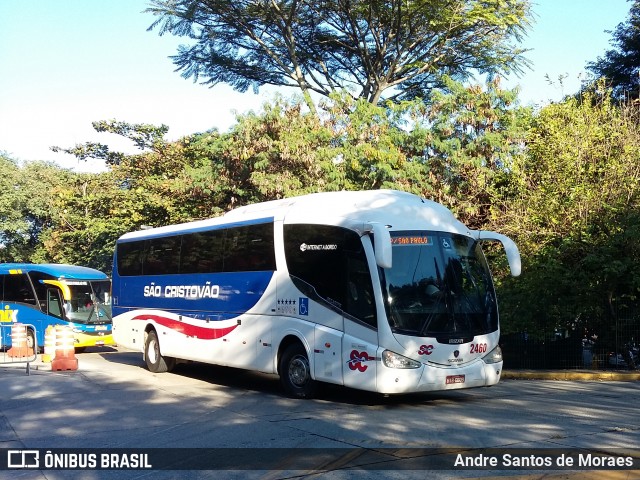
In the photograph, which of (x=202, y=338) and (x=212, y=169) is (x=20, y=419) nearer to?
(x=202, y=338)

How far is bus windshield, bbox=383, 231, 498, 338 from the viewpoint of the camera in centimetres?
1092

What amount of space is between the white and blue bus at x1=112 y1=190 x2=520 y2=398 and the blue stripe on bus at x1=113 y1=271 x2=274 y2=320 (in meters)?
0.04

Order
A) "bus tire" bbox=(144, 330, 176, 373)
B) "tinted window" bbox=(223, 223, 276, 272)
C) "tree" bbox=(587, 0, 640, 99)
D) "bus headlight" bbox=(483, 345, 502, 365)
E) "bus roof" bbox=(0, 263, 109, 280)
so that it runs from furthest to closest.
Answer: "tree" bbox=(587, 0, 640, 99), "bus roof" bbox=(0, 263, 109, 280), "bus tire" bbox=(144, 330, 176, 373), "tinted window" bbox=(223, 223, 276, 272), "bus headlight" bbox=(483, 345, 502, 365)

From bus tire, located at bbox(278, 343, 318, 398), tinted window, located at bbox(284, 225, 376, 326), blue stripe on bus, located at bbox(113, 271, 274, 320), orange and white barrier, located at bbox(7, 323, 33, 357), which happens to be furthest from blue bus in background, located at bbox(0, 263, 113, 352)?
tinted window, located at bbox(284, 225, 376, 326)

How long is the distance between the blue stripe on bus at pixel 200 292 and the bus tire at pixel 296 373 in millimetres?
1427

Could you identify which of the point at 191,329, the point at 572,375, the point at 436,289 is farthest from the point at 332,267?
the point at 572,375

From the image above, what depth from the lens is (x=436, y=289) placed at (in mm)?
11156

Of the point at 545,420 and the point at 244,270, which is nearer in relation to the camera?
the point at 545,420

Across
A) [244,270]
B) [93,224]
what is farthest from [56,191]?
[244,270]

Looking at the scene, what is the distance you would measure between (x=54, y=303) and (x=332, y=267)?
51.4 ft

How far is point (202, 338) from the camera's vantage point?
15266 mm

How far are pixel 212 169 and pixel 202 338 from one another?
10.8 m

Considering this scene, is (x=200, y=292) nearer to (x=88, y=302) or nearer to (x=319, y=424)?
(x=319, y=424)

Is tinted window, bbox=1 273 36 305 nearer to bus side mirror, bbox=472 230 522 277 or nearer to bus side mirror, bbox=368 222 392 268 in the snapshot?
bus side mirror, bbox=472 230 522 277
